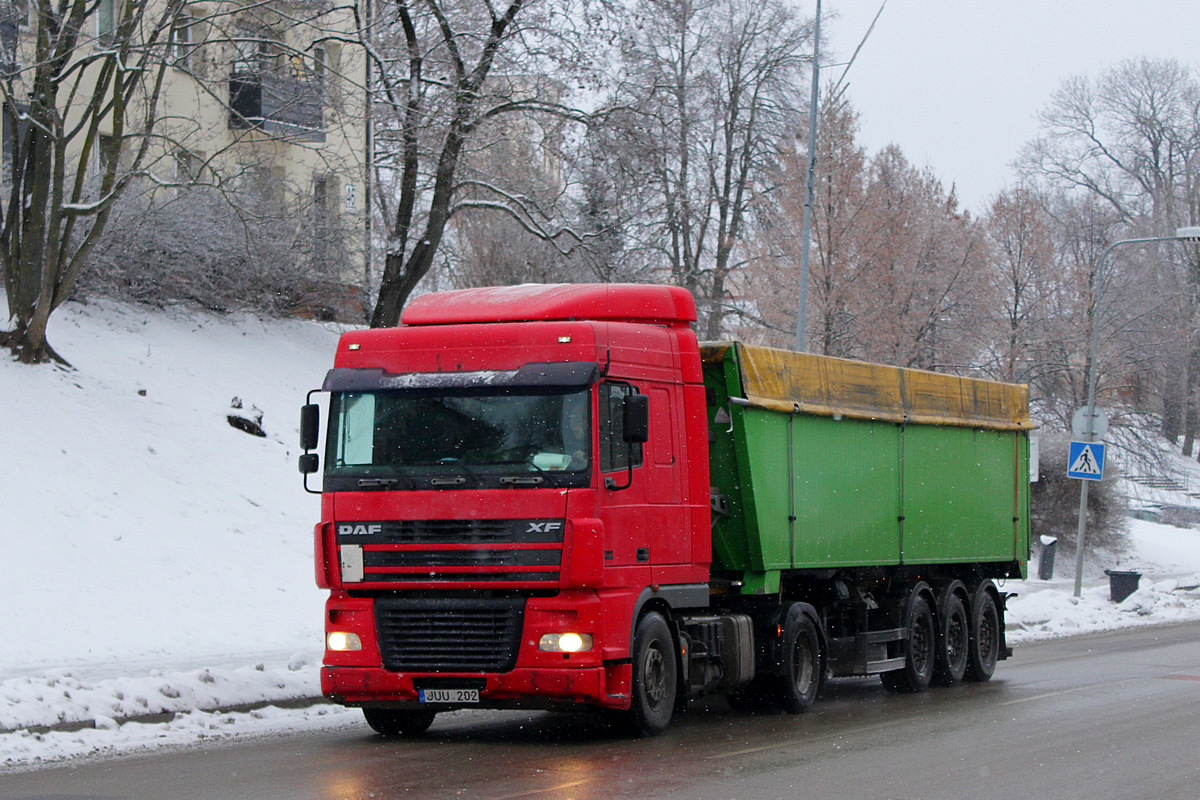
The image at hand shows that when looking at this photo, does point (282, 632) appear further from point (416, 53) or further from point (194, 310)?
point (194, 310)

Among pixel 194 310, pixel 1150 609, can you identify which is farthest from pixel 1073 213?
pixel 194 310

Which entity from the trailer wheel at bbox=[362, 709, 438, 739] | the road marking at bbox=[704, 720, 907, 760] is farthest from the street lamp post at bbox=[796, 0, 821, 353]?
the trailer wheel at bbox=[362, 709, 438, 739]

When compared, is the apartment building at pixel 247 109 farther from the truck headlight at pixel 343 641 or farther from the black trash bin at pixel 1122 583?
the black trash bin at pixel 1122 583

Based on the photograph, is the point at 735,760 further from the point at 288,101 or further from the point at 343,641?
the point at 288,101

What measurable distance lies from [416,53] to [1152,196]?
5128cm

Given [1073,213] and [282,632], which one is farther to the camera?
[1073,213]

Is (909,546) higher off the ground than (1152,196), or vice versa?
(1152,196)

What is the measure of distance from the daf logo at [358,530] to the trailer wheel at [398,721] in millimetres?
1519

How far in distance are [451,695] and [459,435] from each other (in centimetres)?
182

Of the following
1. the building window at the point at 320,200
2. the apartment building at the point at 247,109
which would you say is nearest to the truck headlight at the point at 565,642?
the apartment building at the point at 247,109

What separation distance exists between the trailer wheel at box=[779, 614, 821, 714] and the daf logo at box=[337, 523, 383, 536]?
4.10 metres

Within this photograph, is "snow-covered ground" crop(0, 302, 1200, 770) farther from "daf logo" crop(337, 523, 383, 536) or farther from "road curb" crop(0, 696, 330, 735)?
"daf logo" crop(337, 523, 383, 536)

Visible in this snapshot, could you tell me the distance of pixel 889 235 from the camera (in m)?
33.0

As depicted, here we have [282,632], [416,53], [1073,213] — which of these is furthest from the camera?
[1073,213]
